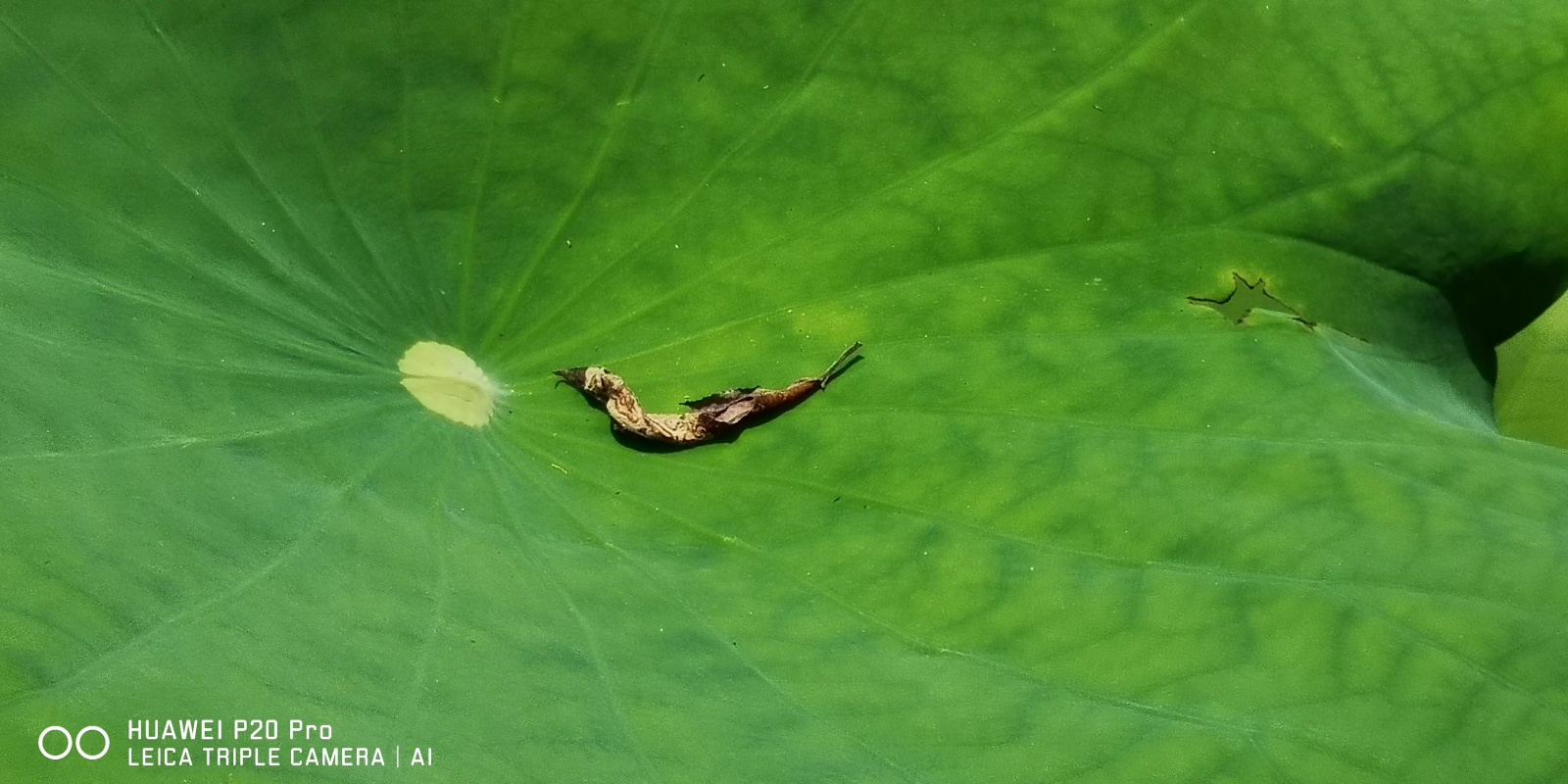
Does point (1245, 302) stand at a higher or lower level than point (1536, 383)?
higher

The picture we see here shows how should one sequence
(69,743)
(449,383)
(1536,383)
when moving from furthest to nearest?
(1536,383) → (449,383) → (69,743)

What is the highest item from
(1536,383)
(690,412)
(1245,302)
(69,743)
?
(690,412)

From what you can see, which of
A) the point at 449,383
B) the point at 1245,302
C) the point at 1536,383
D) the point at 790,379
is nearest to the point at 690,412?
the point at 790,379

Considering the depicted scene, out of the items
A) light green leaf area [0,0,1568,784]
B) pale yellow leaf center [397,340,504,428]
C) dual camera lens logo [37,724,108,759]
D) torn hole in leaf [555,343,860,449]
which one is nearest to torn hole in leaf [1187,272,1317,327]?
light green leaf area [0,0,1568,784]

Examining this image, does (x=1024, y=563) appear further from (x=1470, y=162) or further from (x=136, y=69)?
(x=136, y=69)

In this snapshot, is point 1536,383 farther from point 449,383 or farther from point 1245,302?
point 449,383
